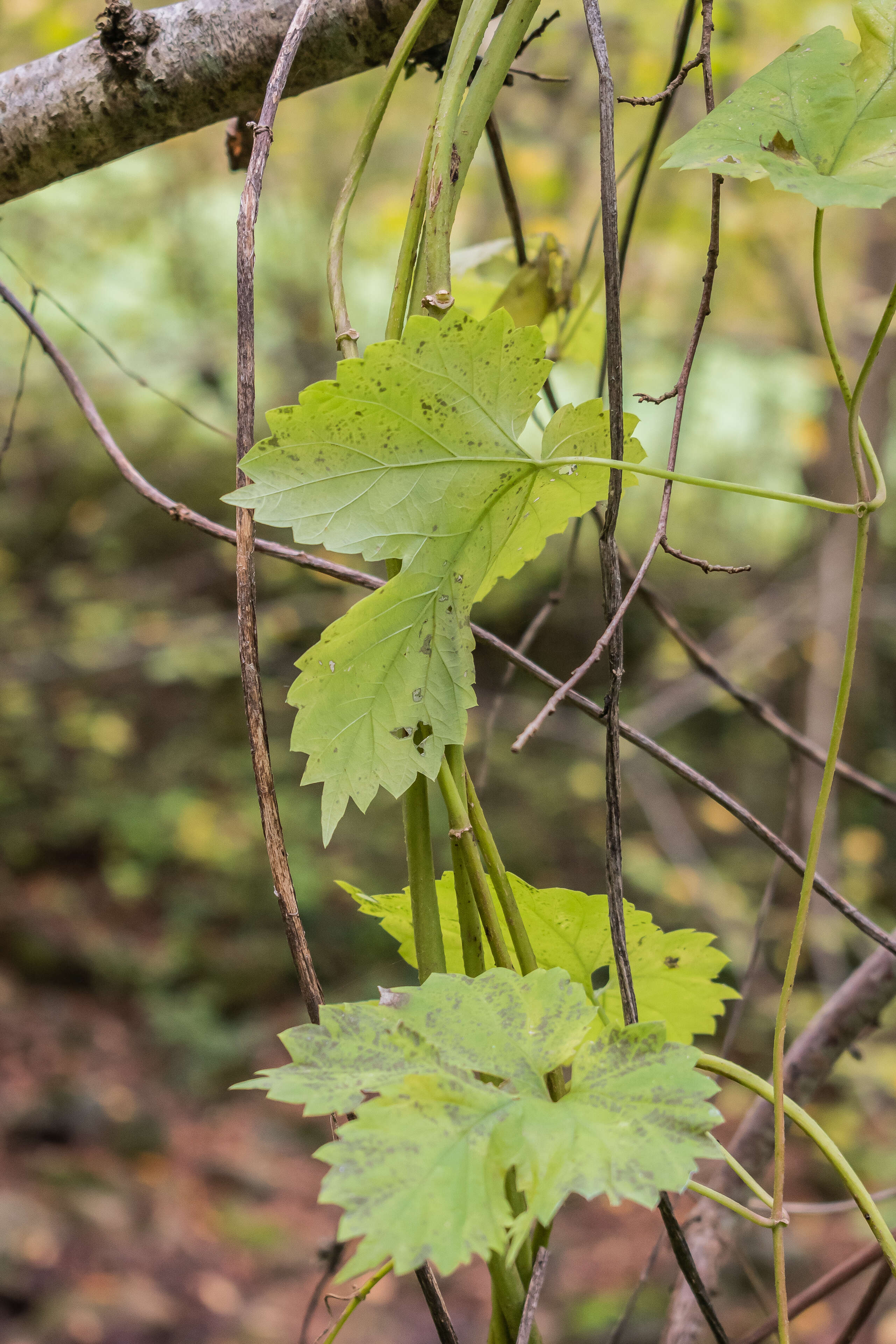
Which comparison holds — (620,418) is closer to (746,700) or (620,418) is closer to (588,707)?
(588,707)

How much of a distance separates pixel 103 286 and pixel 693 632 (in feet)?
9.39

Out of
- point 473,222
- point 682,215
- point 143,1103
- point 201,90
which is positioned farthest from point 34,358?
point 201,90

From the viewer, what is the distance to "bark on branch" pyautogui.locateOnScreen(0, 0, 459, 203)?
0.49 m

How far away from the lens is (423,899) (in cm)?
38

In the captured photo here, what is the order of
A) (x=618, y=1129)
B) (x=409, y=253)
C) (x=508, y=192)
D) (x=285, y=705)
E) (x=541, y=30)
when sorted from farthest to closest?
(x=285, y=705) → (x=508, y=192) → (x=541, y=30) → (x=409, y=253) → (x=618, y=1129)

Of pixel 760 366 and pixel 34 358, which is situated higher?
pixel 34 358

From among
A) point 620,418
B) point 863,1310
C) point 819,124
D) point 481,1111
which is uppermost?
point 819,124

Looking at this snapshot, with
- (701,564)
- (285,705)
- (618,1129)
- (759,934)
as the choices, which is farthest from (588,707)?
(285,705)

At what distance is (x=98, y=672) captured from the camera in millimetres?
3758

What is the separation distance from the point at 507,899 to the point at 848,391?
25 cm

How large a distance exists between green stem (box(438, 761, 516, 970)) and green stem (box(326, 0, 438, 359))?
189mm

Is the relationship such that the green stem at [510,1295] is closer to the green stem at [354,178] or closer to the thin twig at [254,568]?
the thin twig at [254,568]

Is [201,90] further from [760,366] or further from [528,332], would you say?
[760,366]

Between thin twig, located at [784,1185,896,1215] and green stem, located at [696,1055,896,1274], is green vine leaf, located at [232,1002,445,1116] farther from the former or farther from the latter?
thin twig, located at [784,1185,896,1215]
